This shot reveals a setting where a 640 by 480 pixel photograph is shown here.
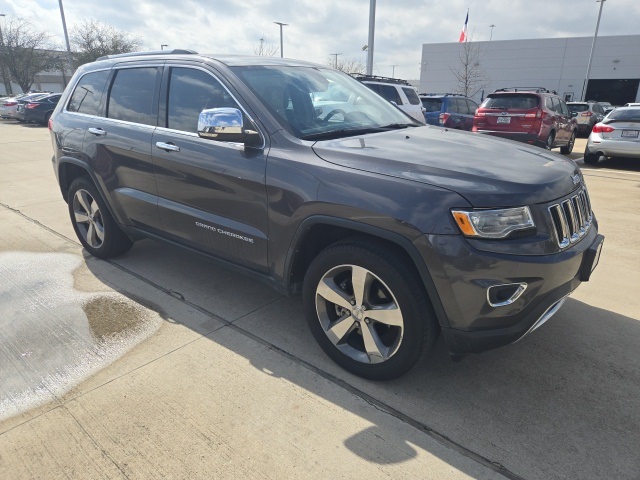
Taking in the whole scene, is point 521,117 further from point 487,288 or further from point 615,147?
point 487,288

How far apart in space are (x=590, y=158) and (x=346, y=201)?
1056 centimetres

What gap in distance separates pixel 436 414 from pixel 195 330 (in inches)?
68.7

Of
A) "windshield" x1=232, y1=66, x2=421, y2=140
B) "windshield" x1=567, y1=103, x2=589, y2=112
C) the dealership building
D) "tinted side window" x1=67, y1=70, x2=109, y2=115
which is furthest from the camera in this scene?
the dealership building

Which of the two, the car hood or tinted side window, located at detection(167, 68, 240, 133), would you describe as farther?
tinted side window, located at detection(167, 68, 240, 133)

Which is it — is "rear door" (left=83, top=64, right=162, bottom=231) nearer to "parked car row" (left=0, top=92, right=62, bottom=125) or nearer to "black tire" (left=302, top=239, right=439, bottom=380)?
"black tire" (left=302, top=239, right=439, bottom=380)

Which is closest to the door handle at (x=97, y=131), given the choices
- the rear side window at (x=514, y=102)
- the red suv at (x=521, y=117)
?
the red suv at (x=521, y=117)

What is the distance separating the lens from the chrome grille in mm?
2277

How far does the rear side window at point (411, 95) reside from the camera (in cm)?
1152

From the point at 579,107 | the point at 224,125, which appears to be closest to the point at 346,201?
the point at 224,125

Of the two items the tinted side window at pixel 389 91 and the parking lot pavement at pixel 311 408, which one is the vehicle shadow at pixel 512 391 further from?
the tinted side window at pixel 389 91

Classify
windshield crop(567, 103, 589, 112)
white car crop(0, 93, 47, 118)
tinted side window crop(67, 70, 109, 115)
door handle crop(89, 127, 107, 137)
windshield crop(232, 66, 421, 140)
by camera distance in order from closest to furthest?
1. windshield crop(232, 66, 421, 140)
2. door handle crop(89, 127, 107, 137)
3. tinted side window crop(67, 70, 109, 115)
4. windshield crop(567, 103, 589, 112)
5. white car crop(0, 93, 47, 118)

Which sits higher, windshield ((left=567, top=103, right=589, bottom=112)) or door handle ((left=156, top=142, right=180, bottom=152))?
door handle ((left=156, top=142, right=180, bottom=152))

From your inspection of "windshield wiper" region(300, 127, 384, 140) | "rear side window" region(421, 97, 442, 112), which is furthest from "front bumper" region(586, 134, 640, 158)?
"windshield wiper" region(300, 127, 384, 140)

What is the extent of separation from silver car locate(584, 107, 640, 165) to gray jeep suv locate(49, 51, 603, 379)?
332 inches
